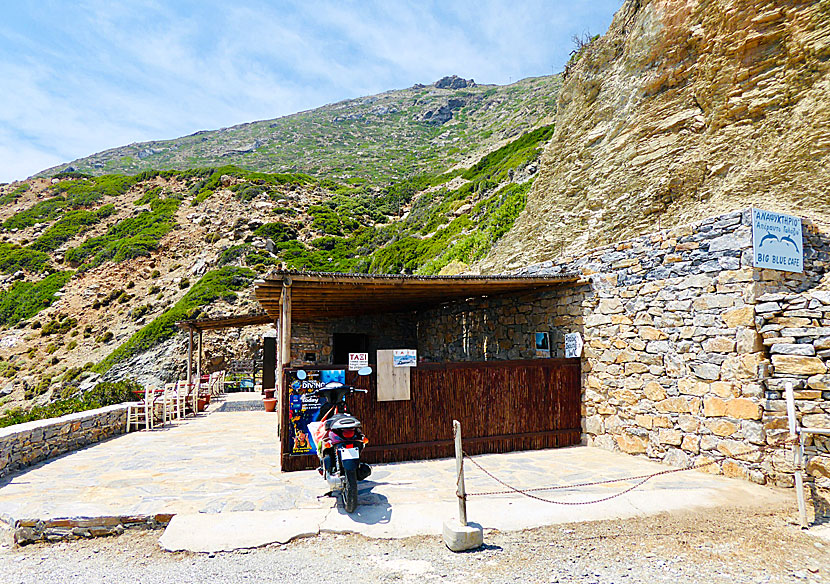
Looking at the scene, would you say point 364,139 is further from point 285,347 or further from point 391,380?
point 391,380

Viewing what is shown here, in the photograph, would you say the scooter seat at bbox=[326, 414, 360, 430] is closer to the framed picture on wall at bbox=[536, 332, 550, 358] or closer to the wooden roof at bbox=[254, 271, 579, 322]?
the wooden roof at bbox=[254, 271, 579, 322]

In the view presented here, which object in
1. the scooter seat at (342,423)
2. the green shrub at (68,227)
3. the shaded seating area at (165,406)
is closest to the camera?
the scooter seat at (342,423)

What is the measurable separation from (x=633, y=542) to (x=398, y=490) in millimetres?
2438

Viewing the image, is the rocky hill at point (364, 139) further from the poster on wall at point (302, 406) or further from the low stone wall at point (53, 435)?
the poster on wall at point (302, 406)

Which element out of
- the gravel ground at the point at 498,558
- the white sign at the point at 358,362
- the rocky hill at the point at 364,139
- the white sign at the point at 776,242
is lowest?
the gravel ground at the point at 498,558

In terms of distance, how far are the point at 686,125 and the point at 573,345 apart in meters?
6.06

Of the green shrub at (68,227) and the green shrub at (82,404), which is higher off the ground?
the green shrub at (68,227)

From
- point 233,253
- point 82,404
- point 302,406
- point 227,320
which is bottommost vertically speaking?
point 82,404

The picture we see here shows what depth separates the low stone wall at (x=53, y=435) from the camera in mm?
6359

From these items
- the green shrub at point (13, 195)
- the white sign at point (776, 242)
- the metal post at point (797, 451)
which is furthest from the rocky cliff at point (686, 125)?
the green shrub at point (13, 195)

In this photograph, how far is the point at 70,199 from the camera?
4459 centimetres

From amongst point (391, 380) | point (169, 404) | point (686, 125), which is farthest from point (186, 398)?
point (686, 125)

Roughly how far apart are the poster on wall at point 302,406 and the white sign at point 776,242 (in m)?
5.43

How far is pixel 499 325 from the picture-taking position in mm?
10438
